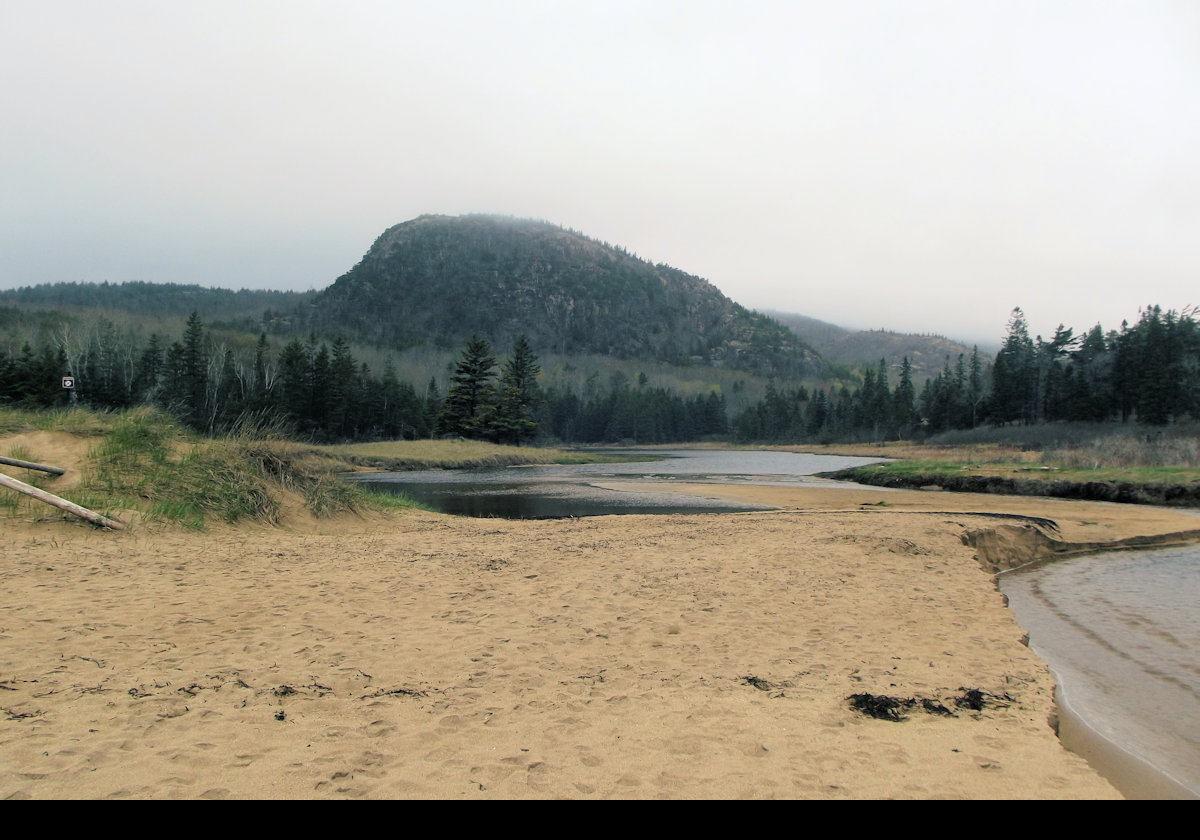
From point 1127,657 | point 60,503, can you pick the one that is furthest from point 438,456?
point 1127,657

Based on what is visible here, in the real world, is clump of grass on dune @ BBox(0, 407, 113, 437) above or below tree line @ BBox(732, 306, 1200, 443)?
below

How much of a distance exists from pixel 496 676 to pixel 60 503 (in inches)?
376

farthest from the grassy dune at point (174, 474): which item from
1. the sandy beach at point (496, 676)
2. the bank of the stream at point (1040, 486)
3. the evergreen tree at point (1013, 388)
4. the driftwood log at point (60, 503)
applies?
the evergreen tree at point (1013, 388)

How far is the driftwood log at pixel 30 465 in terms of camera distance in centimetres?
Result: 1230

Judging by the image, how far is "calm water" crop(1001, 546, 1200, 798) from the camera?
4.98m

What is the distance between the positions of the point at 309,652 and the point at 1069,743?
259 inches

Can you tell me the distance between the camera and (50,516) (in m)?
11.0

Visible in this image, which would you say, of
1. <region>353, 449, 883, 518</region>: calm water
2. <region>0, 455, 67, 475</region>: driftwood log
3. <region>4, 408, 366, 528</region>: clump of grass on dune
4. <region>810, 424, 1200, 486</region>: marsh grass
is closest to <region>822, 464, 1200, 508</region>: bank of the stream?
<region>810, 424, 1200, 486</region>: marsh grass

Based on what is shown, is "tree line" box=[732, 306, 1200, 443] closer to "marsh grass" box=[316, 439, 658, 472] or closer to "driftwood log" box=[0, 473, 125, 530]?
"marsh grass" box=[316, 439, 658, 472]

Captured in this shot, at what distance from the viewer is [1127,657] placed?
24.5 feet

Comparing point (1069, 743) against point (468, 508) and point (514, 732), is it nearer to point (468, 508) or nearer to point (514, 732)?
point (514, 732)

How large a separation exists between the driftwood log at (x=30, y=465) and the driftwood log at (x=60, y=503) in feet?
5.65

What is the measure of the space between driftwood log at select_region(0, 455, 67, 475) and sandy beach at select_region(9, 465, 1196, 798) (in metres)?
2.92

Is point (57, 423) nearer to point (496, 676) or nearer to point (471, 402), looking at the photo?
point (496, 676)
